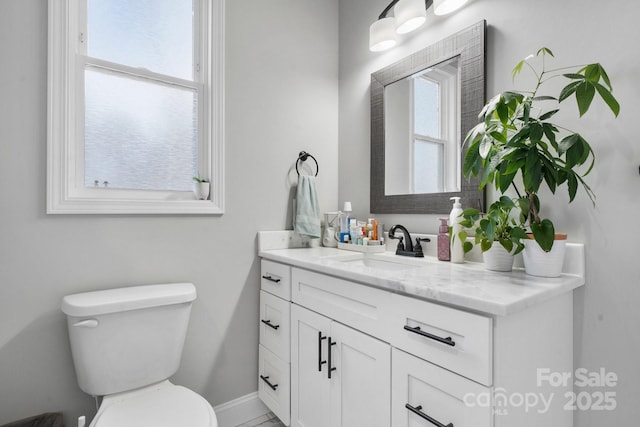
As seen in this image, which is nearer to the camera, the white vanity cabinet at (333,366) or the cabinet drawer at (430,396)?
the cabinet drawer at (430,396)

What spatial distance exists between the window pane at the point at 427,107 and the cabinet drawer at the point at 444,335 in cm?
93

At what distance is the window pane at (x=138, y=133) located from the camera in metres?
1.46

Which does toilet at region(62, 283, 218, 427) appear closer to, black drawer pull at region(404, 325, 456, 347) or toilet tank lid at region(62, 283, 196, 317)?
toilet tank lid at region(62, 283, 196, 317)

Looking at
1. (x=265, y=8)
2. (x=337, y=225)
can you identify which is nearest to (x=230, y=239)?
(x=337, y=225)

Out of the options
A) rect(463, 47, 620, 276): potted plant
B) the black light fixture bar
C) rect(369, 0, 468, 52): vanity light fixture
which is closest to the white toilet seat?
rect(463, 47, 620, 276): potted plant

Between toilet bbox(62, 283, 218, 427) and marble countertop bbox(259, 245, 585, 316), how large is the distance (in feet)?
2.01

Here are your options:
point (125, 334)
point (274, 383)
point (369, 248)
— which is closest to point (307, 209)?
point (369, 248)

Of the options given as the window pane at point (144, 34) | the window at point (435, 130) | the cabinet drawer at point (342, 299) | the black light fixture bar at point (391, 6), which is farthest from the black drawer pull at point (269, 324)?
the black light fixture bar at point (391, 6)

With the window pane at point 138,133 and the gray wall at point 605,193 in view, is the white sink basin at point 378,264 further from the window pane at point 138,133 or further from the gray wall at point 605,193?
the window pane at point 138,133

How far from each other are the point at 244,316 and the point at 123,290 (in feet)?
2.07

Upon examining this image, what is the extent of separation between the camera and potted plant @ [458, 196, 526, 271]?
1.03 meters

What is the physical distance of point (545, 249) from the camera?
0.99 m

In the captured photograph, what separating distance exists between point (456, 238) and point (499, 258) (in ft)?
0.66

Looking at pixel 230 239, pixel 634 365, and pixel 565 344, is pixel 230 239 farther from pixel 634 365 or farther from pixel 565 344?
pixel 634 365
